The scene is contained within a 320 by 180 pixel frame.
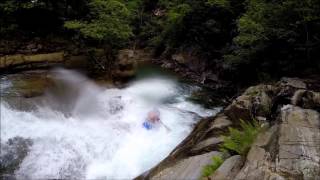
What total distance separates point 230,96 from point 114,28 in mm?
7439

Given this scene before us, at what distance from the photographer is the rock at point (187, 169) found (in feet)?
31.2

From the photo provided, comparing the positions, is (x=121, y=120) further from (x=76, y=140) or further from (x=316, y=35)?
(x=316, y=35)

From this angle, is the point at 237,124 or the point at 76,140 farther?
the point at 76,140

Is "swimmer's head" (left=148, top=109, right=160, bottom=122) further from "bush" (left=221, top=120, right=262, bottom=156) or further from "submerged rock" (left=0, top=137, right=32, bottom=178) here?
"bush" (left=221, top=120, right=262, bottom=156)

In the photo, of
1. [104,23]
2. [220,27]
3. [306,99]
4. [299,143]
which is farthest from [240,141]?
[220,27]

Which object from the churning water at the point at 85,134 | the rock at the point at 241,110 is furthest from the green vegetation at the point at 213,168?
the rock at the point at 241,110

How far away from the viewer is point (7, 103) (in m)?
13.7

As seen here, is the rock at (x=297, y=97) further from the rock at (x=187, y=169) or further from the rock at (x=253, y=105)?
the rock at (x=187, y=169)

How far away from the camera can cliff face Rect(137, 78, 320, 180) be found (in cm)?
770

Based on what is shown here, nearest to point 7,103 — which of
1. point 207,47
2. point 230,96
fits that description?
point 230,96

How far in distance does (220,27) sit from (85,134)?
14.6 m

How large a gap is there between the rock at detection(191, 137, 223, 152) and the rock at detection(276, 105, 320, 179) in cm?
203

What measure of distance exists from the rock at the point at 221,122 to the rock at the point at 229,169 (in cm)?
339

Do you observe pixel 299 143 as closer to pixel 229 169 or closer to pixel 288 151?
pixel 288 151
